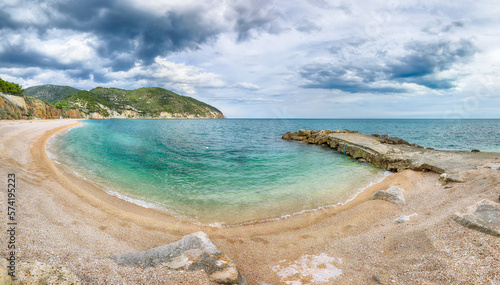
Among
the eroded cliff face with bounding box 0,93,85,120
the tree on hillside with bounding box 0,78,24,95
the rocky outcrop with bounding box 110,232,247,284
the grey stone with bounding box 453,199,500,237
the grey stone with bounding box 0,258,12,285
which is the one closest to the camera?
the grey stone with bounding box 0,258,12,285

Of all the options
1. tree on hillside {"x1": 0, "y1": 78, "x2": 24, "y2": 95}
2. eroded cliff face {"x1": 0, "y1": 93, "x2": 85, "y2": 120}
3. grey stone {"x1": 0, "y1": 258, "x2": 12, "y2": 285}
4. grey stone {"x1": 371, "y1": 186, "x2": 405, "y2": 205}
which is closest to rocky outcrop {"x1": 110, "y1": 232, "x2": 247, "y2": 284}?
grey stone {"x1": 0, "y1": 258, "x2": 12, "y2": 285}

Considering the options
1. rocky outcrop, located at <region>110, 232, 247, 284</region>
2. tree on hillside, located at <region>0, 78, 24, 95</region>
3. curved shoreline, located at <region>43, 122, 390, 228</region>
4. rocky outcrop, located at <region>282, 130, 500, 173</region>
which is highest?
tree on hillside, located at <region>0, 78, 24, 95</region>

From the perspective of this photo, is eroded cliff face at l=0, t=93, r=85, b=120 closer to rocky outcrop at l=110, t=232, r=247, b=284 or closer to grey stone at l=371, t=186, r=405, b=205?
rocky outcrop at l=110, t=232, r=247, b=284

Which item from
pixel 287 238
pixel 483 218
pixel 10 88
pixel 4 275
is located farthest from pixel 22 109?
pixel 483 218

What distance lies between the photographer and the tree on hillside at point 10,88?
55594 mm

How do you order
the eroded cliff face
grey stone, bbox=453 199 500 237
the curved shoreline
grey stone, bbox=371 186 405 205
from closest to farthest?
grey stone, bbox=453 199 500 237 → the curved shoreline → grey stone, bbox=371 186 405 205 → the eroded cliff face

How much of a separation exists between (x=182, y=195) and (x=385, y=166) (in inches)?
745

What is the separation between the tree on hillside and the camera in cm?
5559

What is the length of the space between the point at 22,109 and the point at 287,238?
81.0 meters

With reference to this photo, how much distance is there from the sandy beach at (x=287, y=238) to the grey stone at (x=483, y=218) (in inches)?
8.9

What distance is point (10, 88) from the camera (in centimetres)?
5825

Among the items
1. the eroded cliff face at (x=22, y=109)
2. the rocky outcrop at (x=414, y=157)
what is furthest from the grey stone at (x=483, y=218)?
the eroded cliff face at (x=22, y=109)

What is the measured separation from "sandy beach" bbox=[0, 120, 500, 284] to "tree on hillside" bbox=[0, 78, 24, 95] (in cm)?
7249

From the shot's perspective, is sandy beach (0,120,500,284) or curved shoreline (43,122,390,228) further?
curved shoreline (43,122,390,228)
